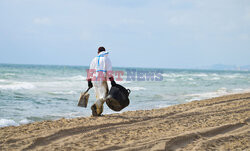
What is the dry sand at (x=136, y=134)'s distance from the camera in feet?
13.5

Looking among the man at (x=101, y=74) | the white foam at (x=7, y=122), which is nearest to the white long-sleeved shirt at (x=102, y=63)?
the man at (x=101, y=74)

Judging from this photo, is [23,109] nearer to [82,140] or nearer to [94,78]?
[94,78]

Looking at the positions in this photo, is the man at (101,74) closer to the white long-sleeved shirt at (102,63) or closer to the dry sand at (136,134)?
the white long-sleeved shirt at (102,63)

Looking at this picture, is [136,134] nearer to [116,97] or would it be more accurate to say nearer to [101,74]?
[116,97]

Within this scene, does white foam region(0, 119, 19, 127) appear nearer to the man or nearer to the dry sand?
the dry sand

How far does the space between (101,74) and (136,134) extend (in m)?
2.01

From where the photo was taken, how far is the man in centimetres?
629

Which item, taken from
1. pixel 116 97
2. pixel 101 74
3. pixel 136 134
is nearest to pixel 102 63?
pixel 101 74

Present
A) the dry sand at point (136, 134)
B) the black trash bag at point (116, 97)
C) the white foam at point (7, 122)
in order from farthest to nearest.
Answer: the white foam at point (7, 122), the black trash bag at point (116, 97), the dry sand at point (136, 134)

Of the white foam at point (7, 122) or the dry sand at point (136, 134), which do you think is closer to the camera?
the dry sand at point (136, 134)

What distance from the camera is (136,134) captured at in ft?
15.6

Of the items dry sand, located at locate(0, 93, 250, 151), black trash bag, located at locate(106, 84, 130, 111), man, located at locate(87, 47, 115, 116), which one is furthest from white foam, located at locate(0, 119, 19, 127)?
black trash bag, located at locate(106, 84, 130, 111)

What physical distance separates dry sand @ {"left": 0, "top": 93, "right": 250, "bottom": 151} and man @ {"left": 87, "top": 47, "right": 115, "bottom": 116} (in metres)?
0.40

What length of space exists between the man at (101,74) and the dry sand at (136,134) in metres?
0.40
